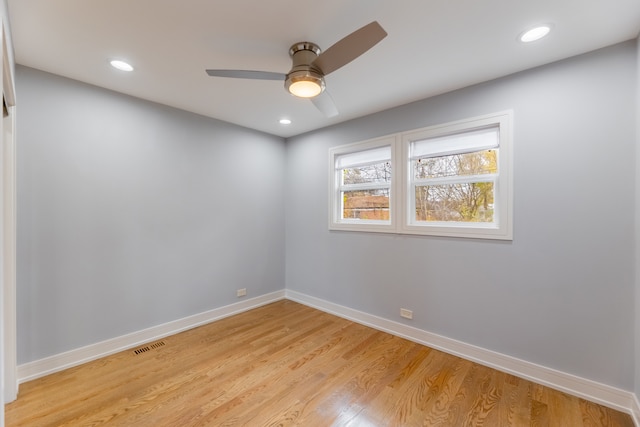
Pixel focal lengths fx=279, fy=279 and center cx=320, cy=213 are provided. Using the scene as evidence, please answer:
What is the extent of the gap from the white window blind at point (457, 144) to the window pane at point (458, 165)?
1.9 inches

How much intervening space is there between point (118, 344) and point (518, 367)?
3.62 metres

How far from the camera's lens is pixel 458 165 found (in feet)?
9.05

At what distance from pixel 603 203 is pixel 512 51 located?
128 centimetres

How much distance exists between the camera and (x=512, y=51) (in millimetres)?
2029

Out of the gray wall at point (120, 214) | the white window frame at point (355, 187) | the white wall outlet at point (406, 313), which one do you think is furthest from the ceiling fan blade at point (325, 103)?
the white wall outlet at point (406, 313)

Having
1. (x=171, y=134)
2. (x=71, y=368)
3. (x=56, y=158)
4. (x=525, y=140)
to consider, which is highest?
(x=171, y=134)

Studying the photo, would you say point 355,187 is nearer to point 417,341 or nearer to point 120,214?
point 417,341

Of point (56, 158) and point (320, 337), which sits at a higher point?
point (56, 158)

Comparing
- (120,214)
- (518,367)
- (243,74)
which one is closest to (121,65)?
(243,74)

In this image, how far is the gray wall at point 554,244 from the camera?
1.96m

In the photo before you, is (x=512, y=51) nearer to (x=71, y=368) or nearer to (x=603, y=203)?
A: (x=603, y=203)

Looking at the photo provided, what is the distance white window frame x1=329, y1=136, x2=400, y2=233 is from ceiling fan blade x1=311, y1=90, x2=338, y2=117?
1062 mm

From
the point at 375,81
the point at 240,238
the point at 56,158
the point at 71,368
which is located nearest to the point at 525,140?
the point at 375,81

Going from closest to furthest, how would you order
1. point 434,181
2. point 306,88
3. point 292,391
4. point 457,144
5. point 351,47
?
point 351,47
point 306,88
point 292,391
point 457,144
point 434,181
